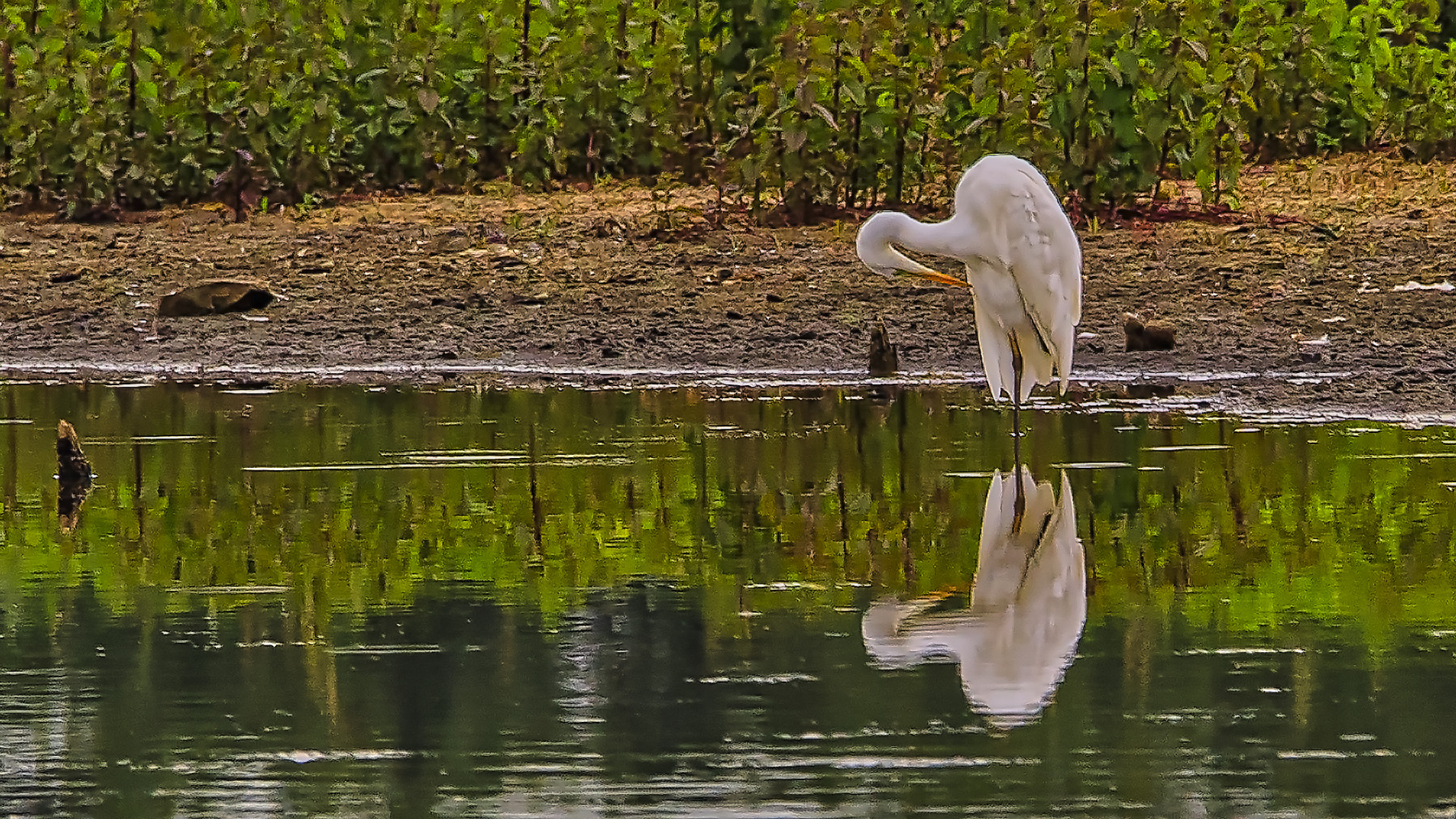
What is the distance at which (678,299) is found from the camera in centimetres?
1310

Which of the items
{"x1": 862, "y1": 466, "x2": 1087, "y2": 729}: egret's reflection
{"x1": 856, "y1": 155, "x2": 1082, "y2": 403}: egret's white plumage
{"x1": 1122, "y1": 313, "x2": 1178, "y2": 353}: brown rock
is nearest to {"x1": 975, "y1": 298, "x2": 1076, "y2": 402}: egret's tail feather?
{"x1": 856, "y1": 155, "x2": 1082, "y2": 403}: egret's white plumage

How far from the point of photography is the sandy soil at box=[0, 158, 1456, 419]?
12.0m

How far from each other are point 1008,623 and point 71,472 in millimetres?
3636

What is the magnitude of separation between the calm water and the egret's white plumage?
0.35 metres

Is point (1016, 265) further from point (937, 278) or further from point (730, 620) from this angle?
point (730, 620)

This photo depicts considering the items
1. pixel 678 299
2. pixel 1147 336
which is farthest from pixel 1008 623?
pixel 678 299

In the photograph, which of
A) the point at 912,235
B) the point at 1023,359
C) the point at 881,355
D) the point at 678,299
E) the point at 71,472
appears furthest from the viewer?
the point at 678,299

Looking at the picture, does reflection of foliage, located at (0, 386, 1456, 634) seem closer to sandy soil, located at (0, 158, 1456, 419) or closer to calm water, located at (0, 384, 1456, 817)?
calm water, located at (0, 384, 1456, 817)

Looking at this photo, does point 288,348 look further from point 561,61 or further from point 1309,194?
point 1309,194

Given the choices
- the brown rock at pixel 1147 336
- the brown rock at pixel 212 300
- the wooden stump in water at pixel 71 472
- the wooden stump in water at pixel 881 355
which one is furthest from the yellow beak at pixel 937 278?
the brown rock at pixel 212 300

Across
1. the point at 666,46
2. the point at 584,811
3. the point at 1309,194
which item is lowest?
the point at 584,811

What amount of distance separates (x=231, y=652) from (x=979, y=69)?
28.0 feet

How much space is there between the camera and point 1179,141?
555 inches

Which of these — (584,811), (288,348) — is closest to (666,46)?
(288,348)
